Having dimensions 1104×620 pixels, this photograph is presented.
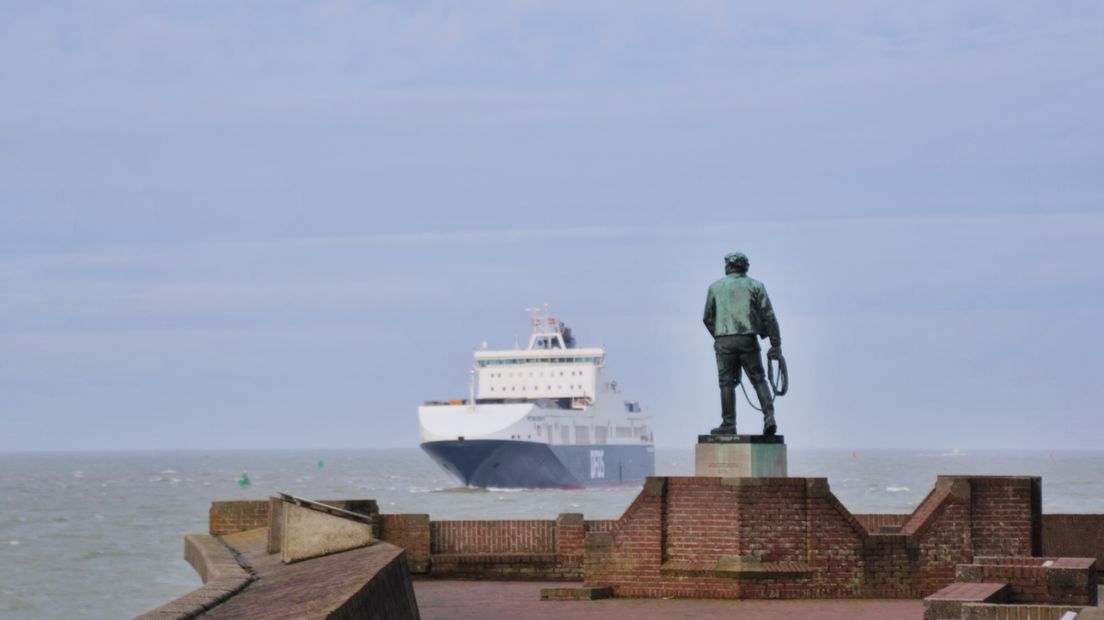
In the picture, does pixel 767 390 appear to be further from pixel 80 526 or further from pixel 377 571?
pixel 80 526

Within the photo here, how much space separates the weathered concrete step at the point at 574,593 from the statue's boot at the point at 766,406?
230 cm

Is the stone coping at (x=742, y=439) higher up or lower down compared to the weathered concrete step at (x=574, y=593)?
higher up

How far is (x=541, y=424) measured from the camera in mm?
107562

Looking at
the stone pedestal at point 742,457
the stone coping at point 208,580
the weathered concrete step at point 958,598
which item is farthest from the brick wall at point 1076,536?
the stone coping at point 208,580

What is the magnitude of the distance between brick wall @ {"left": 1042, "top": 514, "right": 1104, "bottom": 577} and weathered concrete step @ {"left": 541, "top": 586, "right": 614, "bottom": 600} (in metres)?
5.81

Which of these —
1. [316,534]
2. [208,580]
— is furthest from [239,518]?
[316,534]

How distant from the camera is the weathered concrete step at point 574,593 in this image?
17094 mm

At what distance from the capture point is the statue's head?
18.1 meters

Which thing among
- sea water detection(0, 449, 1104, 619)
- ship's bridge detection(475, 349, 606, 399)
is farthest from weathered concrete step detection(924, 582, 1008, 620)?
ship's bridge detection(475, 349, 606, 399)

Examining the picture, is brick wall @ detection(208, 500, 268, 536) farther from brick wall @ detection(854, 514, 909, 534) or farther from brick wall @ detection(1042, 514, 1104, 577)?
brick wall @ detection(1042, 514, 1104, 577)

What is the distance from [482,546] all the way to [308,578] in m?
6.18

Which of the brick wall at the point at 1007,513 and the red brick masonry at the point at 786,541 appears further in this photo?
the brick wall at the point at 1007,513

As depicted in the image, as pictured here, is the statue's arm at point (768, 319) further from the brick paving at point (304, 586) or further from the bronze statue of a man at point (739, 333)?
the brick paving at point (304, 586)

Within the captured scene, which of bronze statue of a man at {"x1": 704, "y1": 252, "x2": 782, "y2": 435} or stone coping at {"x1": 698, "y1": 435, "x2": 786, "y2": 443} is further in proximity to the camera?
bronze statue of a man at {"x1": 704, "y1": 252, "x2": 782, "y2": 435}
